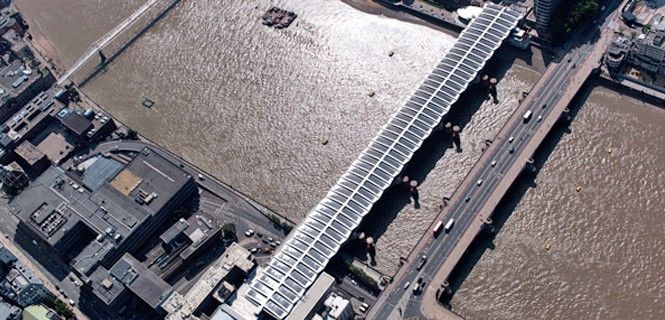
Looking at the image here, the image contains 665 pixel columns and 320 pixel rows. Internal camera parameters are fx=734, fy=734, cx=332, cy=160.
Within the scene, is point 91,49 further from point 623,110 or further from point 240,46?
point 623,110

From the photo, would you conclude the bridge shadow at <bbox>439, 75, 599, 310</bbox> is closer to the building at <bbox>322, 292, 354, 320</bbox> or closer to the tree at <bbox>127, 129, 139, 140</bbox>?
the building at <bbox>322, 292, 354, 320</bbox>

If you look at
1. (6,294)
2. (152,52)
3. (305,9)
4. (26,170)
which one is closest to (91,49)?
(152,52)

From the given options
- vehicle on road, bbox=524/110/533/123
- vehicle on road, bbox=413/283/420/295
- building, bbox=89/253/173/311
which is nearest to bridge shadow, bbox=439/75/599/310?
vehicle on road, bbox=413/283/420/295

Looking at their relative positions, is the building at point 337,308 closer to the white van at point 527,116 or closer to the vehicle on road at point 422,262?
the vehicle on road at point 422,262

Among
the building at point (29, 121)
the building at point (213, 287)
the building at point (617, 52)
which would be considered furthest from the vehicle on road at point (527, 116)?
the building at point (29, 121)

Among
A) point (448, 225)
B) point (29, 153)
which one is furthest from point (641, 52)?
point (29, 153)

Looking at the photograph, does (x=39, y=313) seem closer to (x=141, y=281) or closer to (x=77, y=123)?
(x=141, y=281)
